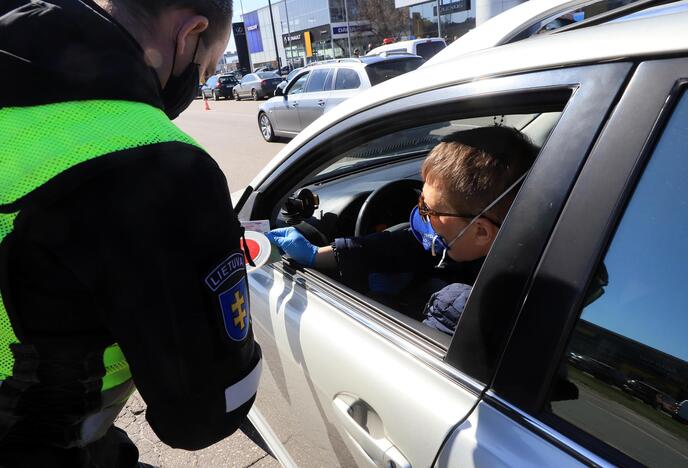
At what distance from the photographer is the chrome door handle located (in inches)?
42.6

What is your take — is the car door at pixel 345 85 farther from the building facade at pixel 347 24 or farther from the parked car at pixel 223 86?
the building facade at pixel 347 24

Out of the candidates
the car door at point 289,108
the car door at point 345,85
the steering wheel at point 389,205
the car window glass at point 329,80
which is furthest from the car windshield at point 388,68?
the steering wheel at point 389,205

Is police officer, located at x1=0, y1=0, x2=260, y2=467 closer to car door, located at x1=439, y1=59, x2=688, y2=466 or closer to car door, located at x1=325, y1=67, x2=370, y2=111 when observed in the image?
car door, located at x1=439, y1=59, x2=688, y2=466

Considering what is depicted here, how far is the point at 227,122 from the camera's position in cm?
1614

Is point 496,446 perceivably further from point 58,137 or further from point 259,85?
point 259,85

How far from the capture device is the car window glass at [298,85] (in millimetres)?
10021

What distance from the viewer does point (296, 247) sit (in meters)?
1.82

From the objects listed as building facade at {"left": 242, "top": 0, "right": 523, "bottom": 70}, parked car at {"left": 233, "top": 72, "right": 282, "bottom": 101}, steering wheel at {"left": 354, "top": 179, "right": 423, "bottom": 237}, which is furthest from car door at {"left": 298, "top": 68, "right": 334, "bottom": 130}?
building facade at {"left": 242, "top": 0, "right": 523, "bottom": 70}

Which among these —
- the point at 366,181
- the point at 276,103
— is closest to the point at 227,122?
the point at 276,103

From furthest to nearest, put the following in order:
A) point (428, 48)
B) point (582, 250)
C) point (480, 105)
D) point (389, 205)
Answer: point (428, 48) < point (389, 205) < point (480, 105) < point (582, 250)

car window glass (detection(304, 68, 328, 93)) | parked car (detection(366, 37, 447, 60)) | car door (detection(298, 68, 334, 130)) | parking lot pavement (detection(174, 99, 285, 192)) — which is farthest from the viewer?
parked car (detection(366, 37, 447, 60))

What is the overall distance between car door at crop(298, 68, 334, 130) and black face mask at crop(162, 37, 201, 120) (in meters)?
7.98

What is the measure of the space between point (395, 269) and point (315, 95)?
26.0 ft

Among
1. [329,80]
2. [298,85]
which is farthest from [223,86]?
[329,80]
